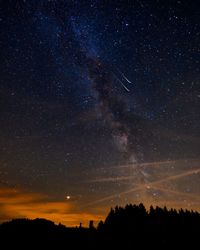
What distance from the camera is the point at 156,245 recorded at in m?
42.3

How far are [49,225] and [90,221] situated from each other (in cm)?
741

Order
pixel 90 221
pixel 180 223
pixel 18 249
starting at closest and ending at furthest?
pixel 18 249 → pixel 180 223 → pixel 90 221

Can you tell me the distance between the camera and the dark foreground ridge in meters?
44.0

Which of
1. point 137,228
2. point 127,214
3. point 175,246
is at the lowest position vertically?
point 175,246

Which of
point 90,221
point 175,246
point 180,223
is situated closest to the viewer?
point 175,246

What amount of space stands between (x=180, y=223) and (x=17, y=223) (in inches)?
1111

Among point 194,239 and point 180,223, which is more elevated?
point 180,223

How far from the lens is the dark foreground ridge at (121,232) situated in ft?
144

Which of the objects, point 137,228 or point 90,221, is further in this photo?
point 90,221

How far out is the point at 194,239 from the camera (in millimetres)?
43875

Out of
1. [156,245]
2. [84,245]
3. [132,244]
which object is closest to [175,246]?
[156,245]

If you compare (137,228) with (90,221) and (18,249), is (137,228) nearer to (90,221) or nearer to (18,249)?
(90,221)

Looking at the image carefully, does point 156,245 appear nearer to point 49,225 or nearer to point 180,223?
point 180,223

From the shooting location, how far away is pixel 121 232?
47531 millimetres
